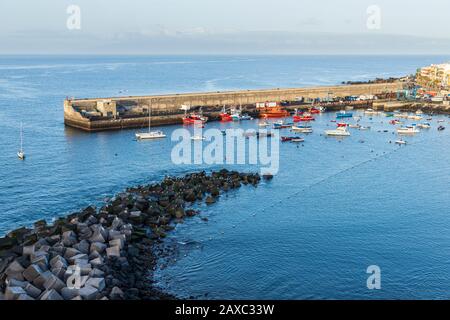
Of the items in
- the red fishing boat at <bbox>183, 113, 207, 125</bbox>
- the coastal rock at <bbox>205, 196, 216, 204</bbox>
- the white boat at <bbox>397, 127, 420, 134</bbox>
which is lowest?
the coastal rock at <bbox>205, 196, 216, 204</bbox>

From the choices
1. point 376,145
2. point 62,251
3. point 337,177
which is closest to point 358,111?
point 376,145

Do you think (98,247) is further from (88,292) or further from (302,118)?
(302,118)

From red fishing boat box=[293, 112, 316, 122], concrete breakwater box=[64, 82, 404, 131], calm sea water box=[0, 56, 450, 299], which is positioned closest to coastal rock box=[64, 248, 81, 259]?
calm sea water box=[0, 56, 450, 299]

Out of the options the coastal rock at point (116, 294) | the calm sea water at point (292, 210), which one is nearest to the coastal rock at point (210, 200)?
the calm sea water at point (292, 210)

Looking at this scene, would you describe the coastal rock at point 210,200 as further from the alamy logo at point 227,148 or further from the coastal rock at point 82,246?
the coastal rock at point 82,246

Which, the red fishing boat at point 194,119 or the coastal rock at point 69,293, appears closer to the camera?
the coastal rock at point 69,293

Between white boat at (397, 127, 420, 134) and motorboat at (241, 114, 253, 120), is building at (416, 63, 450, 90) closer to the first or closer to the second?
white boat at (397, 127, 420, 134)
